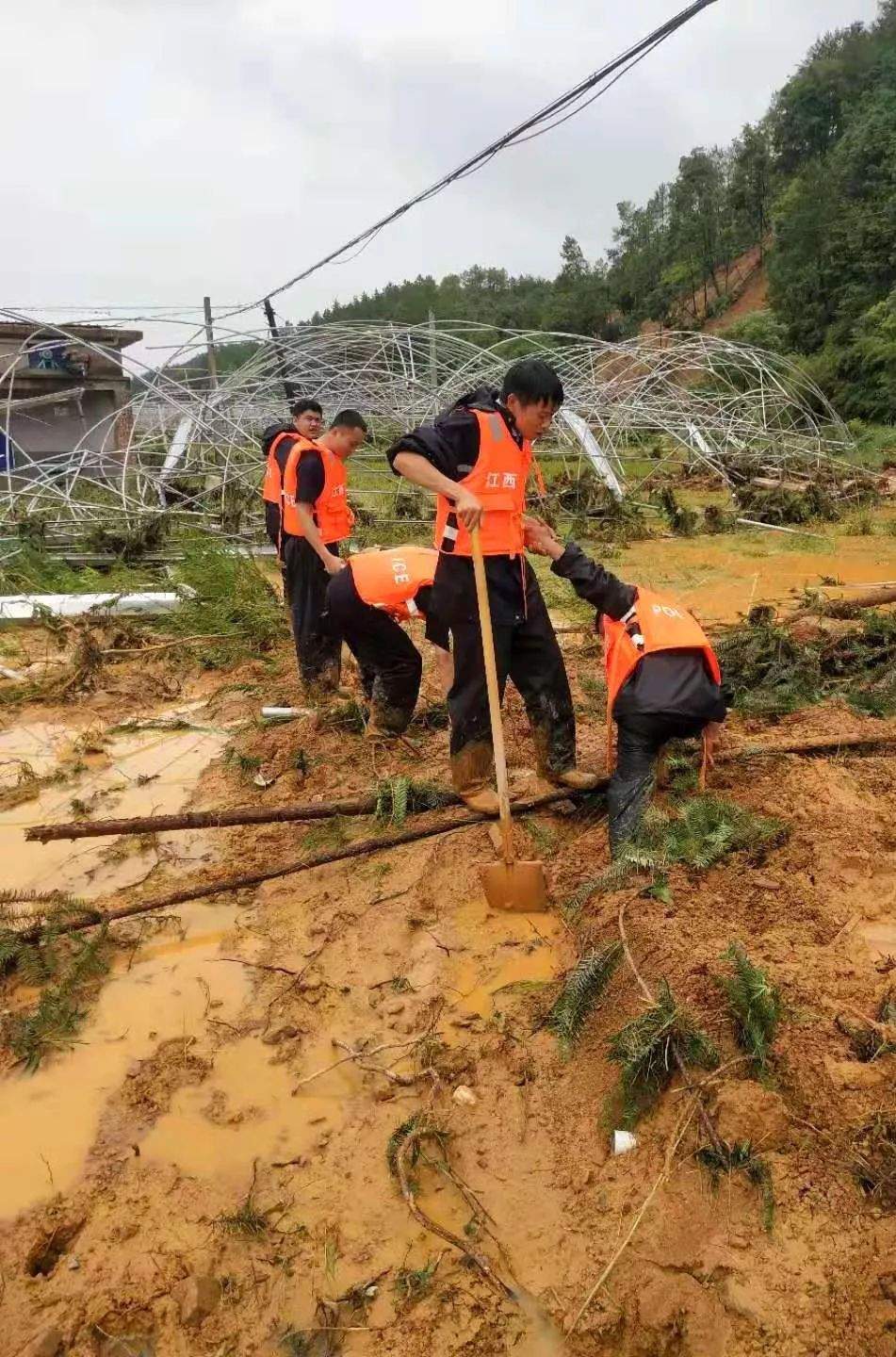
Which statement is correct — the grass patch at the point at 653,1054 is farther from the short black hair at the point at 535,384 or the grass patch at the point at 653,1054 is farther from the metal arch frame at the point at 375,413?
the metal arch frame at the point at 375,413

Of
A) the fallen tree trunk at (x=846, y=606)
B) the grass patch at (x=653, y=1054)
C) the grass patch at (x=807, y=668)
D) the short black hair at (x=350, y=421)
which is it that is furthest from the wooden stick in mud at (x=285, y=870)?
the fallen tree trunk at (x=846, y=606)

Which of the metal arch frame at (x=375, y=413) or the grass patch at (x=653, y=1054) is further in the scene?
the metal arch frame at (x=375, y=413)

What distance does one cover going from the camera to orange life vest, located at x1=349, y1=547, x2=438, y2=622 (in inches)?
168

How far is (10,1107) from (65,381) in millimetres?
13633

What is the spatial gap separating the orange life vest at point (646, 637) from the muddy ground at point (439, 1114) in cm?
70

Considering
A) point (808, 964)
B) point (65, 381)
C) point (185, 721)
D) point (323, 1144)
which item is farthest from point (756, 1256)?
point (65, 381)

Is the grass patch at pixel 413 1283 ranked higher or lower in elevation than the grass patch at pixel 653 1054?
lower

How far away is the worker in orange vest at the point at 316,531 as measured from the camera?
5074mm

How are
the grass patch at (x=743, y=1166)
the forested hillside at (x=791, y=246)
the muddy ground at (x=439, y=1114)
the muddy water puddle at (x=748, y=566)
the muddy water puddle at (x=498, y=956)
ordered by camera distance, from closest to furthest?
the muddy ground at (x=439, y=1114) < the grass patch at (x=743, y=1166) < the muddy water puddle at (x=498, y=956) < the muddy water puddle at (x=748, y=566) < the forested hillside at (x=791, y=246)

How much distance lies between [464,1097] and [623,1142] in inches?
17.8

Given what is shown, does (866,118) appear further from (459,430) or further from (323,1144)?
(323,1144)

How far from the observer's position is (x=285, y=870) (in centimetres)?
346

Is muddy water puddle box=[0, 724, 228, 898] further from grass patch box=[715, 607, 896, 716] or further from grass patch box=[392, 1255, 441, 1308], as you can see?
grass patch box=[715, 607, 896, 716]

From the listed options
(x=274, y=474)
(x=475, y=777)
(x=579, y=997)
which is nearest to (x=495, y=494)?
(x=475, y=777)
